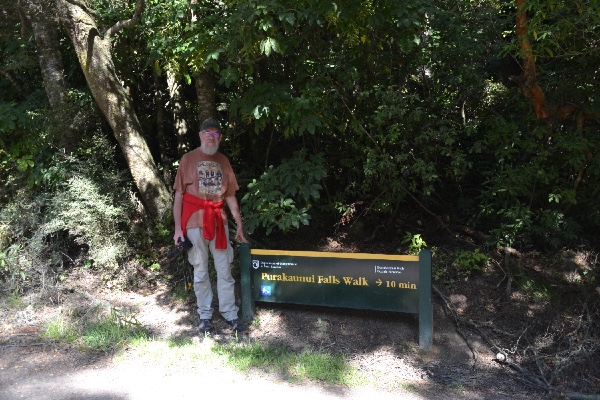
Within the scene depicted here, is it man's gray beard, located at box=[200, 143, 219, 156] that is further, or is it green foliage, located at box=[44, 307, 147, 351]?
man's gray beard, located at box=[200, 143, 219, 156]

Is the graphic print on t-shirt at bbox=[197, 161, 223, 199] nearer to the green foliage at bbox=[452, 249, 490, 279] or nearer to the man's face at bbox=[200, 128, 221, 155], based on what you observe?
the man's face at bbox=[200, 128, 221, 155]

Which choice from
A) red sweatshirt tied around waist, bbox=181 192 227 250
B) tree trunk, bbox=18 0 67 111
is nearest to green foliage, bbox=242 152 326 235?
red sweatshirt tied around waist, bbox=181 192 227 250

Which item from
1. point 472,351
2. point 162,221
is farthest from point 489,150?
point 162,221

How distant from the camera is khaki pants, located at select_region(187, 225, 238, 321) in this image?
19.9 ft

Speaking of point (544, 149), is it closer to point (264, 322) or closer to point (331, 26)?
point (331, 26)

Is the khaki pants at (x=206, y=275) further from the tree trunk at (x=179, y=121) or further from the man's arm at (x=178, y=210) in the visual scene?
the tree trunk at (x=179, y=121)

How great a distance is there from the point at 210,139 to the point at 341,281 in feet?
6.64

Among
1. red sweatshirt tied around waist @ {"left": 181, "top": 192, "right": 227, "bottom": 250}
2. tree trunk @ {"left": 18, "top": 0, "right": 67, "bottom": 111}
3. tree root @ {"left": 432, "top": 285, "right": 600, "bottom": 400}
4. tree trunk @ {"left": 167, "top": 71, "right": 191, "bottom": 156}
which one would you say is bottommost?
tree root @ {"left": 432, "top": 285, "right": 600, "bottom": 400}

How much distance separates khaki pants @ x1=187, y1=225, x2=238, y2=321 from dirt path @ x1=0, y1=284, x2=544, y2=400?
0.25 meters

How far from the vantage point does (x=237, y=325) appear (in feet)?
20.3

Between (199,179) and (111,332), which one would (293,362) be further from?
(199,179)

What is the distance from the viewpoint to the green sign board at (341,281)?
221 inches

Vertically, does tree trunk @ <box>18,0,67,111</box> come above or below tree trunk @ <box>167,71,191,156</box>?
above

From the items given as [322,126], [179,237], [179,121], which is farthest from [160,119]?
[179,237]
